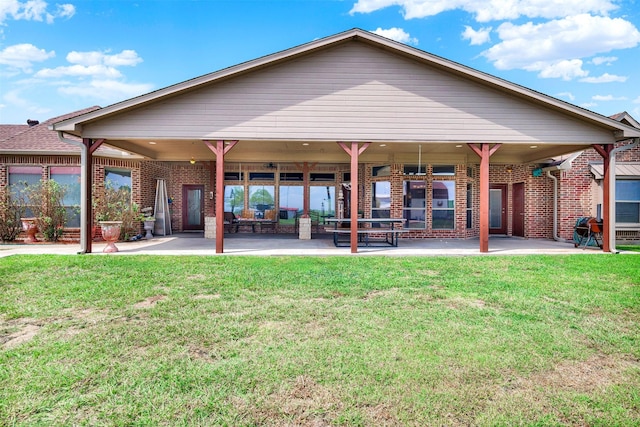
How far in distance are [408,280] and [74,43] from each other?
16.6 metres

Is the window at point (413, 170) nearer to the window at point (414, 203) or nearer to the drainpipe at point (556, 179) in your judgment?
the window at point (414, 203)

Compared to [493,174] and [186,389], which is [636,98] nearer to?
[493,174]

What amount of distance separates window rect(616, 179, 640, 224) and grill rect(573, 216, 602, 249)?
5.88 feet

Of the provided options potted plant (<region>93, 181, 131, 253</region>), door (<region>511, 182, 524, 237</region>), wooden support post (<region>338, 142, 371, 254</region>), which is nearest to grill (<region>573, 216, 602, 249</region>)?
door (<region>511, 182, 524, 237</region>)

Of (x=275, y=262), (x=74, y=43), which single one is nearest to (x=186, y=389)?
(x=275, y=262)

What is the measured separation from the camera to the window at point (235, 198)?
51.1 ft

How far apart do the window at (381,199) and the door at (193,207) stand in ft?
24.5

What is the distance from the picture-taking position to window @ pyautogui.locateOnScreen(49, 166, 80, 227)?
11.6m

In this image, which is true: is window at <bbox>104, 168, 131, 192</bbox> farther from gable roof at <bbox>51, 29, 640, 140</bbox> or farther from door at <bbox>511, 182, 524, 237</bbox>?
door at <bbox>511, 182, 524, 237</bbox>

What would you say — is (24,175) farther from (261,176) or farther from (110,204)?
(261,176)

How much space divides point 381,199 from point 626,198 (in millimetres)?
7746

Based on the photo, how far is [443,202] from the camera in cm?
1302

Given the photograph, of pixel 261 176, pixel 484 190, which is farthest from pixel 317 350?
pixel 261 176

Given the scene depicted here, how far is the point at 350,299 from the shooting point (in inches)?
191
